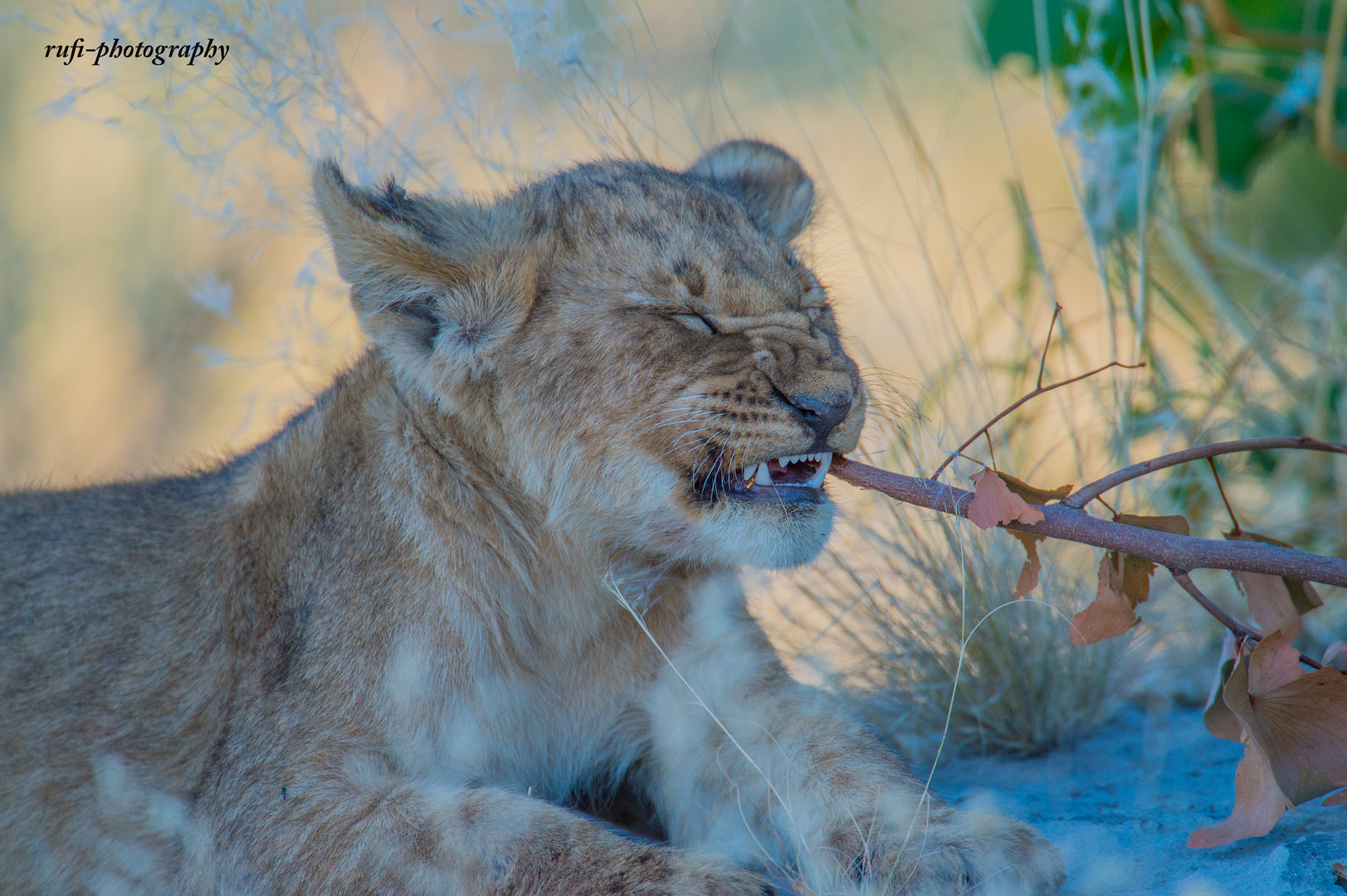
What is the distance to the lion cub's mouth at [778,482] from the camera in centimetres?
237

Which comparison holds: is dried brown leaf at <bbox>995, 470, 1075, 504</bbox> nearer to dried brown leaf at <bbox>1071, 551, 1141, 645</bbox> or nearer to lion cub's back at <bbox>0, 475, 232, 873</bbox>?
dried brown leaf at <bbox>1071, 551, 1141, 645</bbox>

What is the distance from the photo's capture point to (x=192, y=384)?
22.9ft

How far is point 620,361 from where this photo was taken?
2.42m

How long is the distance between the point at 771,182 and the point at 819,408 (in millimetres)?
1095

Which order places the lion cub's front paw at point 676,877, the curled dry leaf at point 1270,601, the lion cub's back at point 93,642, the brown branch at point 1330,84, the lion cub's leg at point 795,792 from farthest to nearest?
1. the brown branch at point 1330,84
2. the lion cub's back at point 93,642
3. the curled dry leaf at point 1270,601
4. the lion cub's leg at point 795,792
5. the lion cub's front paw at point 676,877

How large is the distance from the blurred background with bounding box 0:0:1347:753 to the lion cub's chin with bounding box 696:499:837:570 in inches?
16.0

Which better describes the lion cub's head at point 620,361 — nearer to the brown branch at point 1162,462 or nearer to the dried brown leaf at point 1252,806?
the brown branch at point 1162,462

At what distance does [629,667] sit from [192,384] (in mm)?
5195

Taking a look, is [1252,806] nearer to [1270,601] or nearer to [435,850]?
[1270,601]

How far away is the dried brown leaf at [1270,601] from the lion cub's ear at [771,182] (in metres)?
1.39

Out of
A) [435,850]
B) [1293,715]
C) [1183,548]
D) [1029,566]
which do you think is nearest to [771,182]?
[1029,566]

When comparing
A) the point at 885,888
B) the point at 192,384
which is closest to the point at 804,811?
the point at 885,888

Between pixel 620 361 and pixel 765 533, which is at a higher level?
pixel 620 361

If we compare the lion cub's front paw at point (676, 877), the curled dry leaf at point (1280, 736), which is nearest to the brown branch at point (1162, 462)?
the curled dry leaf at point (1280, 736)
